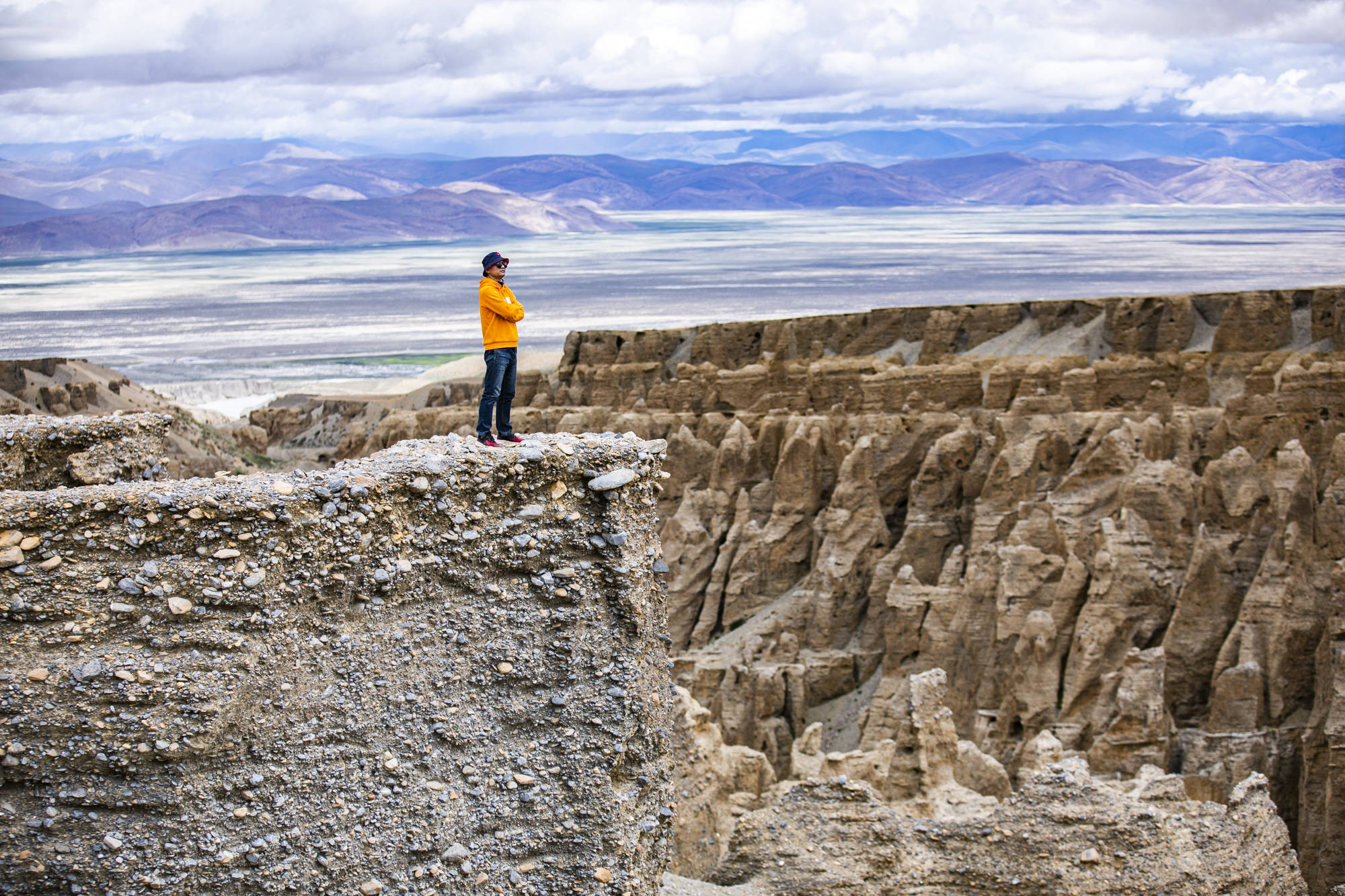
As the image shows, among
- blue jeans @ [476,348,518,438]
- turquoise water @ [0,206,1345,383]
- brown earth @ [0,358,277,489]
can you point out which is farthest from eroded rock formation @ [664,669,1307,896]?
turquoise water @ [0,206,1345,383]

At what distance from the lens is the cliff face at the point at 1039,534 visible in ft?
68.6

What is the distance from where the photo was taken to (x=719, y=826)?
17.4 metres

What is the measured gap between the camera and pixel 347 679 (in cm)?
877

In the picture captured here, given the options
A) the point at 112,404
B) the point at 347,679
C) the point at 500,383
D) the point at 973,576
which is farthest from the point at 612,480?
the point at 112,404

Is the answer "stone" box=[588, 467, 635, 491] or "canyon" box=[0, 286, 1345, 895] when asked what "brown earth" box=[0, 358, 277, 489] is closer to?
"canyon" box=[0, 286, 1345, 895]

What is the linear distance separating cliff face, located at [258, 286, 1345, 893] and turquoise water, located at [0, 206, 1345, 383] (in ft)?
151

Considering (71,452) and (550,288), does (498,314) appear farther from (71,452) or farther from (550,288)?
(550,288)

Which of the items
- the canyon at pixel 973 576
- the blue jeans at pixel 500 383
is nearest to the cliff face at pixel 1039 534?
the canyon at pixel 973 576

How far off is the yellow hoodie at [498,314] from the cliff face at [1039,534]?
12372 mm

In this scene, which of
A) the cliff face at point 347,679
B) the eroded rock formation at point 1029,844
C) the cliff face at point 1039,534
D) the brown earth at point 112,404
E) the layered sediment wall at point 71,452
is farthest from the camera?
the brown earth at point 112,404

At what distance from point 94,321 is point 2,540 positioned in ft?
334

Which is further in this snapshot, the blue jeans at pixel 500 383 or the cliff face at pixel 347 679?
the blue jeans at pixel 500 383

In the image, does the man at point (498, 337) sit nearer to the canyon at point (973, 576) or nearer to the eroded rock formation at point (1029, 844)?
the canyon at point (973, 576)

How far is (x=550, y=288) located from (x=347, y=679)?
410 ft
